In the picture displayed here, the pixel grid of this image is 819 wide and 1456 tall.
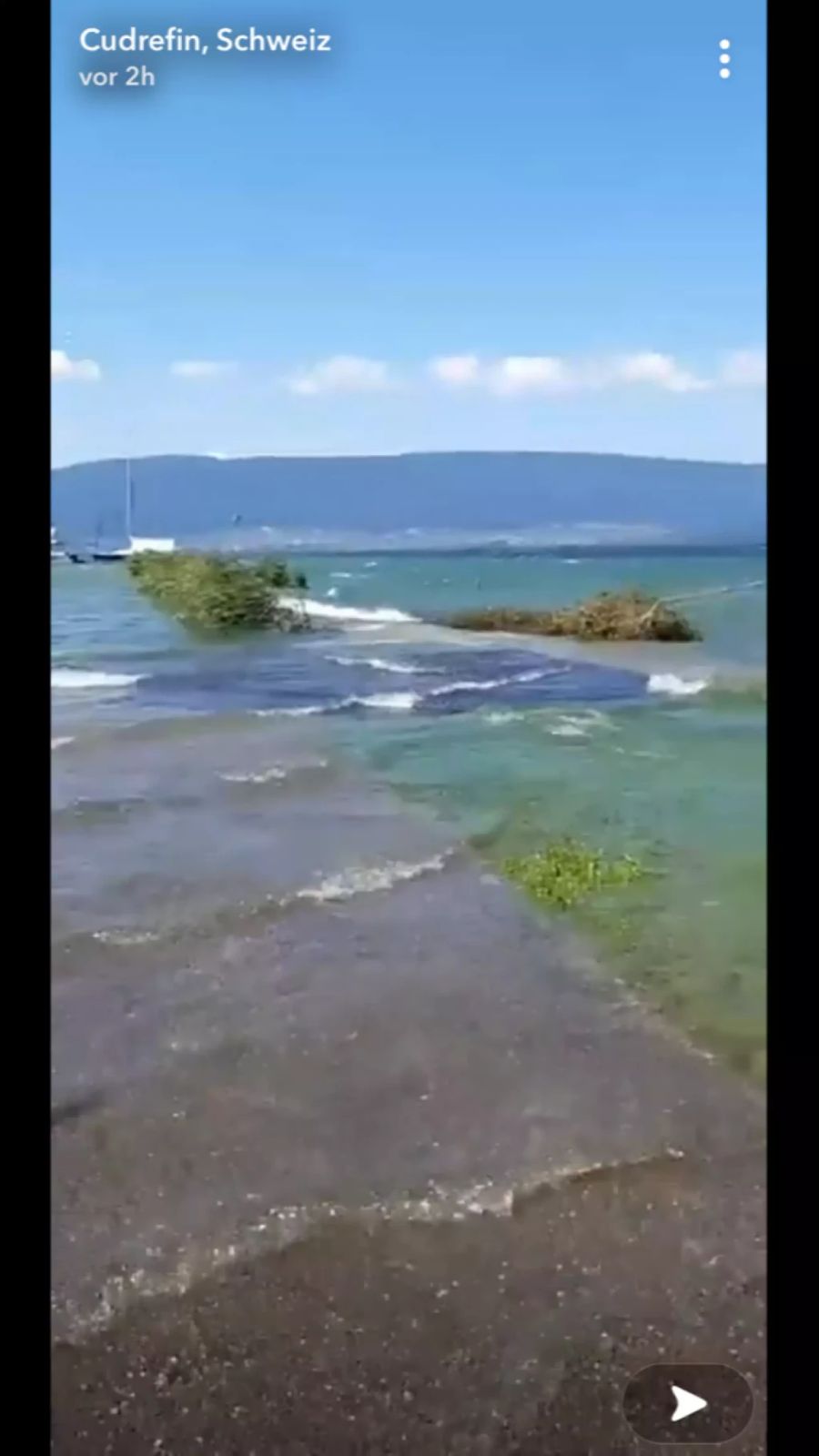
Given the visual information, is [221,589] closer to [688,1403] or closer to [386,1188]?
[386,1188]

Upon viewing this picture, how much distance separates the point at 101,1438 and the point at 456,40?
126 cm

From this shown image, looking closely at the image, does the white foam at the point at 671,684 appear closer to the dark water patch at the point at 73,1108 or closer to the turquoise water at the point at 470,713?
the turquoise water at the point at 470,713

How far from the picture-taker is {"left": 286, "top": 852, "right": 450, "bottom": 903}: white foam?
1250 mm

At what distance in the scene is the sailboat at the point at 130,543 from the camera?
1.22 m

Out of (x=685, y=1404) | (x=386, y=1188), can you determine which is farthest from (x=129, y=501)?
(x=685, y=1404)

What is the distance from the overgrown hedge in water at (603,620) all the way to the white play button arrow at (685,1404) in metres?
0.66

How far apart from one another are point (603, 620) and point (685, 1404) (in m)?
0.69

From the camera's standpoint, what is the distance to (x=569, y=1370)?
1.19m

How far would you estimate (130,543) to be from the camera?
1248 mm

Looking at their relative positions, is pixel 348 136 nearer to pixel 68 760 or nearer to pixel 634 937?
pixel 68 760

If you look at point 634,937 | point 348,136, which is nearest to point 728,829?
point 634,937

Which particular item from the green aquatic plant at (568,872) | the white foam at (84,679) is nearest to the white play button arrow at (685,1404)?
the green aquatic plant at (568,872)

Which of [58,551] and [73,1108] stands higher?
[58,551]

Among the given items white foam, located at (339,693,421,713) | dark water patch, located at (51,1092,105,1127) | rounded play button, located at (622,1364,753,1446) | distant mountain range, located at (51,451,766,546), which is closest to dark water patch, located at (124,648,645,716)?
white foam, located at (339,693,421,713)
